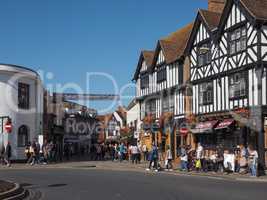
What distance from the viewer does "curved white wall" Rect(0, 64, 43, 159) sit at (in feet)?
126

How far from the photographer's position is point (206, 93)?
34.3m

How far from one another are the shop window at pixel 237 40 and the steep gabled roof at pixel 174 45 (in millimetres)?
7254

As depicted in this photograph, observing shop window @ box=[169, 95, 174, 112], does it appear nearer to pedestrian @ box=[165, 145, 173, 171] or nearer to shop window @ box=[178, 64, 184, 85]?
shop window @ box=[178, 64, 184, 85]

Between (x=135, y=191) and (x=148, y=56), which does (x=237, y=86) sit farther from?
(x=148, y=56)

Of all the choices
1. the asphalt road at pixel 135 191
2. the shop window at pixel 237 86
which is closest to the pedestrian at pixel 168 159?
the shop window at pixel 237 86

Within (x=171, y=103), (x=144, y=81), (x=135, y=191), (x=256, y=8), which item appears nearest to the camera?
(x=135, y=191)

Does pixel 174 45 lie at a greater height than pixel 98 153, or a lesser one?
greater

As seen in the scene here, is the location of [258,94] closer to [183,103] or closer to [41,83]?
[183,103]

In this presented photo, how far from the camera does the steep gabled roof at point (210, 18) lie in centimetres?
3375

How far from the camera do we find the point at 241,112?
95.0 ft

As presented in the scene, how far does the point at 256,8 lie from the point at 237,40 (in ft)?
6.71

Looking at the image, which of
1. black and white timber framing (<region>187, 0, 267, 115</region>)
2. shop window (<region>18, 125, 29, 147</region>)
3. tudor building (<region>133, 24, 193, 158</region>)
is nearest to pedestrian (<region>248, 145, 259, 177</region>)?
black and white timber framing (<region>187, 0, 267, 115</region>)

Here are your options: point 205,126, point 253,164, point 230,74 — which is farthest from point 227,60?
point 253,164

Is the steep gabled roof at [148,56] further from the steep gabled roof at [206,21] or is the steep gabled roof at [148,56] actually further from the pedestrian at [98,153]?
the steep gabled roof at [206,21]
